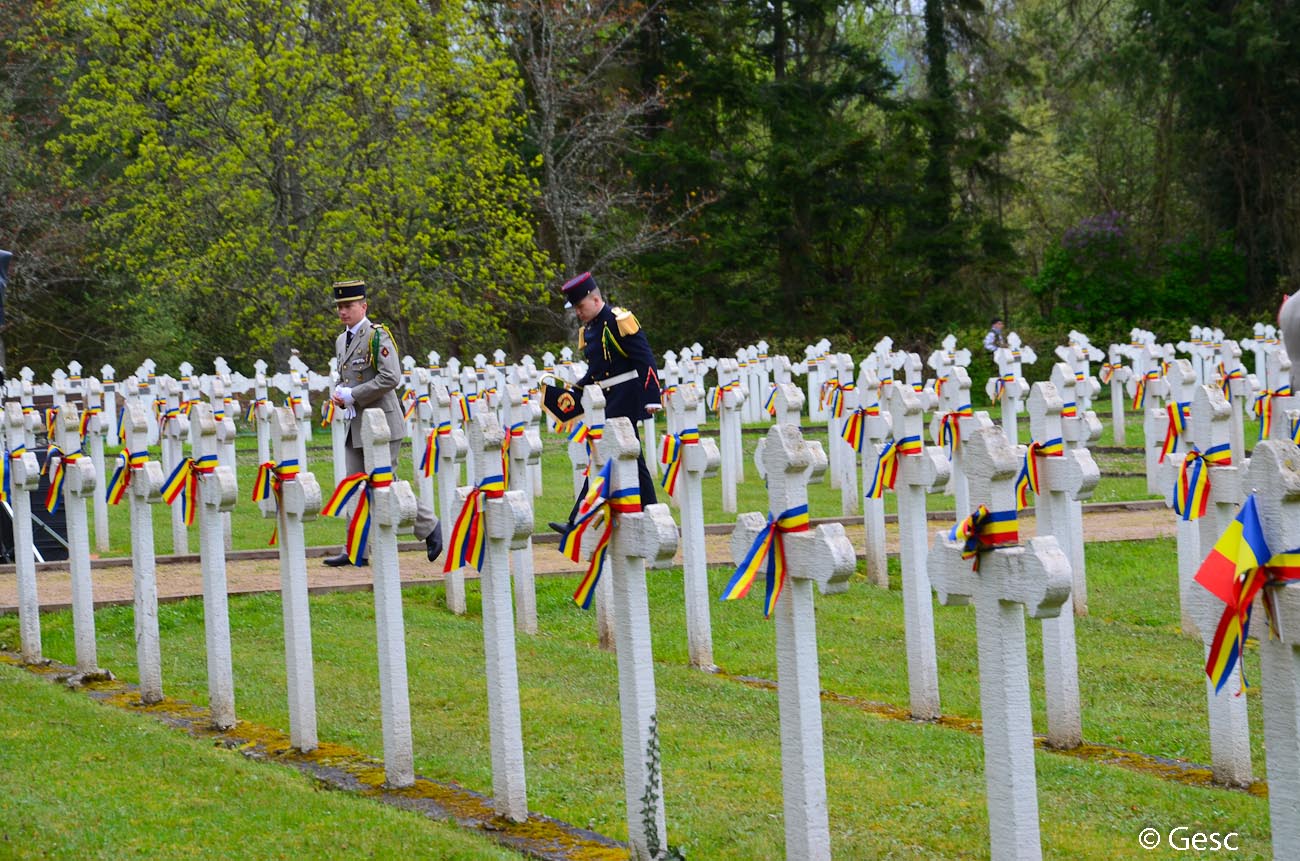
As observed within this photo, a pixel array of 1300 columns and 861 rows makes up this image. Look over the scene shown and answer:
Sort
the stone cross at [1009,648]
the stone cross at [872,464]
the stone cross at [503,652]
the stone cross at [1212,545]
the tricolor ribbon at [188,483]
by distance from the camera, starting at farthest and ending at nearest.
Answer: the stone cross at [872,464] < the tricolor ribbon at [188,483] < the stone cross at [1212,545] < the stone cross at [503,652] < the stone cross at [1009,648]

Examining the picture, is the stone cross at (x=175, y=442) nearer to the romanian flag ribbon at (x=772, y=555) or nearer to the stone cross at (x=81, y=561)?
the stone cross at (x=81, y=561)

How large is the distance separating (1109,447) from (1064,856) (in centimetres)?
1821

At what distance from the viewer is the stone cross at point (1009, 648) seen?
426cm

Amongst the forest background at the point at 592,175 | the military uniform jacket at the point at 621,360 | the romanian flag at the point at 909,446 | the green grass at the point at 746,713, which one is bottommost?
the green grass at the point at 746,713

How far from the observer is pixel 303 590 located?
288 inches

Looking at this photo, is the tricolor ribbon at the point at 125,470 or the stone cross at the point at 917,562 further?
the tricolor ribbon at the point at 125,470

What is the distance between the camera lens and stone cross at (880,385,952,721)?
7.99 m

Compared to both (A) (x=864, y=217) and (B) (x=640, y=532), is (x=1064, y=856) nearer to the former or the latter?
(B) (x=640, y=532)

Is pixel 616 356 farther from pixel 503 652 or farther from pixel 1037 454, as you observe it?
pixel 503 652

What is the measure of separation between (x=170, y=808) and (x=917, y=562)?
398 cm

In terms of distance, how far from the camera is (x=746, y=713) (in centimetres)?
784

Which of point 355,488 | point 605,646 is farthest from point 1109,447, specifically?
point 355,488

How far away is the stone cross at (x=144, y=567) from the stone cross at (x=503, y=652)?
2.74 m

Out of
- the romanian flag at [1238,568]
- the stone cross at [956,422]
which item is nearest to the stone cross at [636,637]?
the romanian flag at [1238,568]
